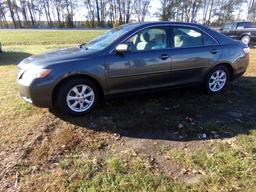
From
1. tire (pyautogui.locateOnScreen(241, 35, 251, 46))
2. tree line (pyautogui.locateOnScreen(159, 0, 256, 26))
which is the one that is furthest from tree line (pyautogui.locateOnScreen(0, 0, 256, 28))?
tire (pyautogui.locateOnScreen(241, 35, 251, 46))

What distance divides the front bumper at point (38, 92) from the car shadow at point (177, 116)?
454mm

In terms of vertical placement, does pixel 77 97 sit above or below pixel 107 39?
below

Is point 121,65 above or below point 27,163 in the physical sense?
above

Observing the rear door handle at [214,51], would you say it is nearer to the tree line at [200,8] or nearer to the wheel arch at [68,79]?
the wheel arch at [68,79]

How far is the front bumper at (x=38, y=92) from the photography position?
412cm

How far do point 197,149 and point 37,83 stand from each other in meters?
2.54

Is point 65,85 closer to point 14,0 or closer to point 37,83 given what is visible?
point 37,83

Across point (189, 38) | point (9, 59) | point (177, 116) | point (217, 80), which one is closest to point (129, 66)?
point (177, 116)

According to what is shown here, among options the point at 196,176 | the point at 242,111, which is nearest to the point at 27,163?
the point at 196,176

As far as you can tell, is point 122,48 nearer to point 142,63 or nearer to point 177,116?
point 142,63

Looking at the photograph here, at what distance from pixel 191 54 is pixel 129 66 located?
1.39 metres

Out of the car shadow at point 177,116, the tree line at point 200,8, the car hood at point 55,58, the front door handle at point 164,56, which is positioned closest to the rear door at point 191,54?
the front door handle at point 164,56

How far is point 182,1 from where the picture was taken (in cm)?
4306

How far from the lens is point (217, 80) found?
575 cm
